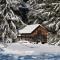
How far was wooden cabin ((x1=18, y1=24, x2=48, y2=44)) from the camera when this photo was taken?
34.5m

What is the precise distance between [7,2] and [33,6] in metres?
8.35

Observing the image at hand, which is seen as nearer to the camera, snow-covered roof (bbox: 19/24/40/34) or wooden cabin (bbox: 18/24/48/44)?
wooden cabin (bbox: 18/24/48/44)

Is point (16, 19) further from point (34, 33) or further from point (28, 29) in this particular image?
point (34, 33)

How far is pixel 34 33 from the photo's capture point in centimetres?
3481

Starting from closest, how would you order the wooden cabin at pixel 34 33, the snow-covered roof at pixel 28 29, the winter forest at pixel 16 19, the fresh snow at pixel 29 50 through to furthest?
the fresh snow at pixel 29 50 → the winter forest at pixel 16 19 → the wooden cabin at pixel 34 33 → the snow-covered roof at pixel 28 29

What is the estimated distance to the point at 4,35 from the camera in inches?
1201

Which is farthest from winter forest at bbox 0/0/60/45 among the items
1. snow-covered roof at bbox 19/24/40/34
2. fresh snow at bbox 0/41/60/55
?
fresh snow at bbox 0/41/60/55

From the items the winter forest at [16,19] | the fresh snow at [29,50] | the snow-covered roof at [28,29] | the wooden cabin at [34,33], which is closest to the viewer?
the fresh snow at [29,50]

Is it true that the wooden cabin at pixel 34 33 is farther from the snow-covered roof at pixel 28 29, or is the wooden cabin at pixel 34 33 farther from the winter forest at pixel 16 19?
the winter forest at pixel 16 19

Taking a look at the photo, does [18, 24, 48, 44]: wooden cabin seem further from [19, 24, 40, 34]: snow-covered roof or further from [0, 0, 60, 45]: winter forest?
[0, 0, 60, 45]: winter forest

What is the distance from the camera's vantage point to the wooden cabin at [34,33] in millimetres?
34531

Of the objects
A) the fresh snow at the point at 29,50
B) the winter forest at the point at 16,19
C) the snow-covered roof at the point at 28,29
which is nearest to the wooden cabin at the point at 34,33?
the snow-covered roof at the point at 28,29

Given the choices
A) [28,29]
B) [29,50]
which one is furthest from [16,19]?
[29,50]

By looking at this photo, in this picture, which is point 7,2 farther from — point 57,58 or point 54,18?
point 57,58
